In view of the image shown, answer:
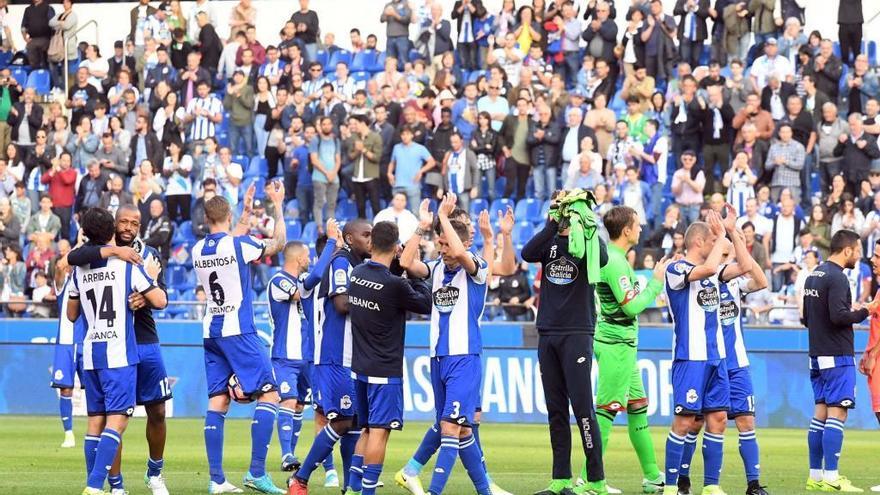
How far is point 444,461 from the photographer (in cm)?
1259

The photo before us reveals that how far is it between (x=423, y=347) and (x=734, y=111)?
809 cm

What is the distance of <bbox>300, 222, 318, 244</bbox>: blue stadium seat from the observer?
2978 cm

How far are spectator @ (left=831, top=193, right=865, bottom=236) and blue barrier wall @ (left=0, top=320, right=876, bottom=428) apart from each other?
2.62 metres

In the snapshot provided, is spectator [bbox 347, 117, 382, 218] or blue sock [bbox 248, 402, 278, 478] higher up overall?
spectator [bbox 347, 117, 382, 218]

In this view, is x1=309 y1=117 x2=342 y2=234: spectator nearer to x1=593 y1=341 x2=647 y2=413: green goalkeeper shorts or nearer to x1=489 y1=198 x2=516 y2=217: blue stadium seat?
x1=489 y1=198 x2=516 y2=217: blue stadium seat

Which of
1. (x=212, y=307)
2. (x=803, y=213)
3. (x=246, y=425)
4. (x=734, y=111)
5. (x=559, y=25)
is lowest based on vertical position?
(x=246, y=425)

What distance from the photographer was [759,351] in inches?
980

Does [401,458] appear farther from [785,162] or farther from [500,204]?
[785,162]

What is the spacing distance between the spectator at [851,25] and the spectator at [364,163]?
961 centimetres

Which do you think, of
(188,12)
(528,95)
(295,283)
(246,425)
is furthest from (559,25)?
(295,283)

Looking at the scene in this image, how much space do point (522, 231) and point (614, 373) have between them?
15.5m

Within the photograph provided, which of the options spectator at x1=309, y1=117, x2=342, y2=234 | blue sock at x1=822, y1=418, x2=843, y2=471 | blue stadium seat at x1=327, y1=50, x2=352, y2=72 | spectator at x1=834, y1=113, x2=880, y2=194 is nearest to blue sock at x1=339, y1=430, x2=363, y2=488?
blue sock at x1=822, y1=418, x2=843, y2=471

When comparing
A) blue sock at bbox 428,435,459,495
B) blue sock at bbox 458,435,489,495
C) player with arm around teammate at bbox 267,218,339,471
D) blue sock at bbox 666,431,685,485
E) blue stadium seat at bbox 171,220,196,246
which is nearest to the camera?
blue sock at bbox 428,435,459,495

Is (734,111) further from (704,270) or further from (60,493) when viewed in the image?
(60,493)
